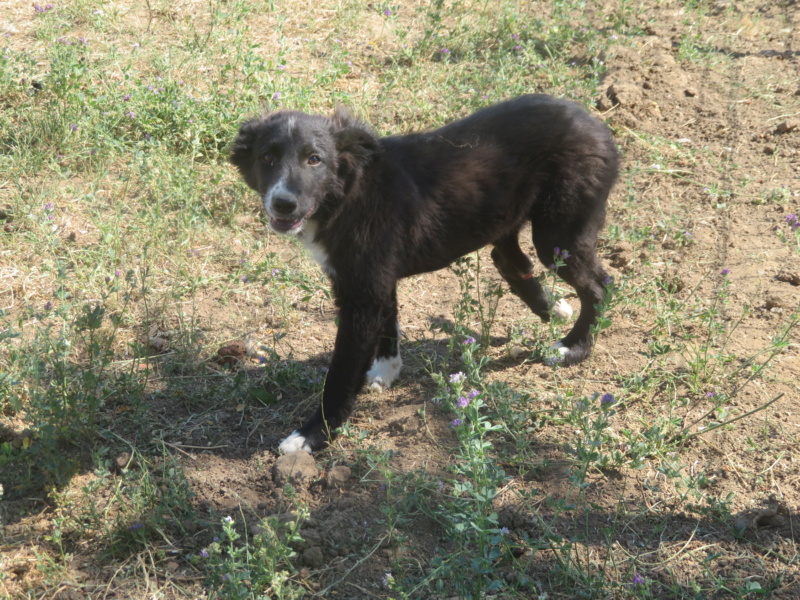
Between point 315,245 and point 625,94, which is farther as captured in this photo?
point 625,94

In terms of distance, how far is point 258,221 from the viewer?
5559mm

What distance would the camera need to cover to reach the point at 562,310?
4.75 metres

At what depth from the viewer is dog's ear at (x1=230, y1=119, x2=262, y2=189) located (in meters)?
3.95

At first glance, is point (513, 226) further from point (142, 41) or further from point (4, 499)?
point (142, 41)

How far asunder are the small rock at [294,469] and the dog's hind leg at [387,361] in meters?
0.72

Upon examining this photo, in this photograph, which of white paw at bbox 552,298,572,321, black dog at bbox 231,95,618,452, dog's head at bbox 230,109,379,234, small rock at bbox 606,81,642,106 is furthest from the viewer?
small rock at bbox 606,81,642,106

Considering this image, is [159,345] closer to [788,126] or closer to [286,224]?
[286,224]

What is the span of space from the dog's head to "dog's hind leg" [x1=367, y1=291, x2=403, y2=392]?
816 mm

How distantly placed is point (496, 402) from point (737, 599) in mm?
1302

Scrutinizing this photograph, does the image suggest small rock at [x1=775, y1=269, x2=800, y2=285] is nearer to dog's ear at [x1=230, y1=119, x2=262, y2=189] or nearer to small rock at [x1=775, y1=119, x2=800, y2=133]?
small rock at [x1=775, y1=119, x2=800, y2=133]

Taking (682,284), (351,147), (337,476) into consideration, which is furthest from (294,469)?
(682,284)

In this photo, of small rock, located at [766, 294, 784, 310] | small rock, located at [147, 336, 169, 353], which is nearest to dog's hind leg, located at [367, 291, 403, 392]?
small rock, located at [147, 336, 169, 353]

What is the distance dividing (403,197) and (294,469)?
1.34 m

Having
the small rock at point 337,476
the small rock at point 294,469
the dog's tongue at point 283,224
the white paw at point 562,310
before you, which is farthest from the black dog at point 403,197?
the white paw at point 562,310
